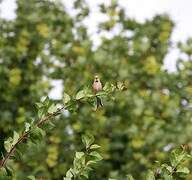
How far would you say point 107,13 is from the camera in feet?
20.9

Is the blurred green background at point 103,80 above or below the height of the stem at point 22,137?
above

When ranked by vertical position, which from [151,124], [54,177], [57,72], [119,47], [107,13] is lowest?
[54,177]

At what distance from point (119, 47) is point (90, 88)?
4.54 metres

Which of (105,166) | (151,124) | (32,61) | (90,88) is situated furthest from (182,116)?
(90,88)

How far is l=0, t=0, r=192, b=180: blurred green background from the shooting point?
→ 17.8ft

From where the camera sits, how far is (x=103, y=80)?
5434 millimetres

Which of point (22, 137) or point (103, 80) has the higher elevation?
point (103, 80)

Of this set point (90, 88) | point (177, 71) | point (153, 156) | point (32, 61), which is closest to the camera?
point (90, 88)

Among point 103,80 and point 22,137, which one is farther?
point 103,80

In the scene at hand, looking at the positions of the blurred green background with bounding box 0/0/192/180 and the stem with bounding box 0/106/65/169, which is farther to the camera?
the blurred green background with bounding box 0/0/192/180

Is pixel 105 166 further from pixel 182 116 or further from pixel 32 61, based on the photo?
pixel 32 61

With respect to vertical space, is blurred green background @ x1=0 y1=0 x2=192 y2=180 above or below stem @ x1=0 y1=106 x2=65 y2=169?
above

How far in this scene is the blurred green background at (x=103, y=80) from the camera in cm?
543

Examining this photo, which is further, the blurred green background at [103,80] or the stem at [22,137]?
the blurred green background at [103,80]
